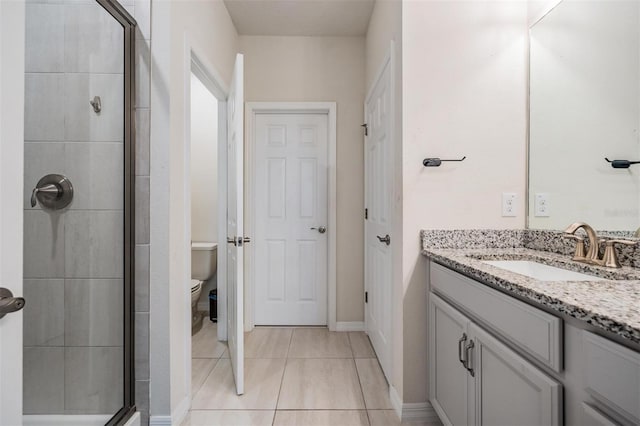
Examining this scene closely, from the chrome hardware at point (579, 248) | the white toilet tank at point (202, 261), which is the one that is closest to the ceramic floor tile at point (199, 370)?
the white toilet tank at point (202, 261)

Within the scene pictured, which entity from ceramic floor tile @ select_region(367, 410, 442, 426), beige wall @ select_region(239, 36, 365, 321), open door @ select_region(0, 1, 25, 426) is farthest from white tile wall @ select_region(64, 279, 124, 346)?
beige wall @ select_region(239, 36, 365, 321)

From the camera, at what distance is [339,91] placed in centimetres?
308

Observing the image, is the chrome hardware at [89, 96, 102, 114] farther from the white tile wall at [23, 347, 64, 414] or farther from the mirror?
the mirror

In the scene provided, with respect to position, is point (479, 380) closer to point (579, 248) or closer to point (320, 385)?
point (579, 248)

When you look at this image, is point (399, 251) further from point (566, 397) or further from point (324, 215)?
point (324, 215)

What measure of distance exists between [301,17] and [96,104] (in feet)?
6.29

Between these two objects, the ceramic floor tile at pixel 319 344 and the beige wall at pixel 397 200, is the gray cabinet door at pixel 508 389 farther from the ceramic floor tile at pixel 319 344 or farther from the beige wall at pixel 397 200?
the ceramic floor tile at pixel 319 344

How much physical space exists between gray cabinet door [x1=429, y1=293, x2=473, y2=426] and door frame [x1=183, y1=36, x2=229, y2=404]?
51.6 inches

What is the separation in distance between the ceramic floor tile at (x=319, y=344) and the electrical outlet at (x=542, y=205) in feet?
5.40

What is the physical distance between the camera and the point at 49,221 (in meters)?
1.28

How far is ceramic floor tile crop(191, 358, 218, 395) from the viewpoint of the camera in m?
2.08

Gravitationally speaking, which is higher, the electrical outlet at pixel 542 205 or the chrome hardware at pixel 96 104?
the chrome hardware at pixel 96 104

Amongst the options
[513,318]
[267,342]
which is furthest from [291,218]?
[513,318]

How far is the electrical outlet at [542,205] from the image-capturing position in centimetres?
161
